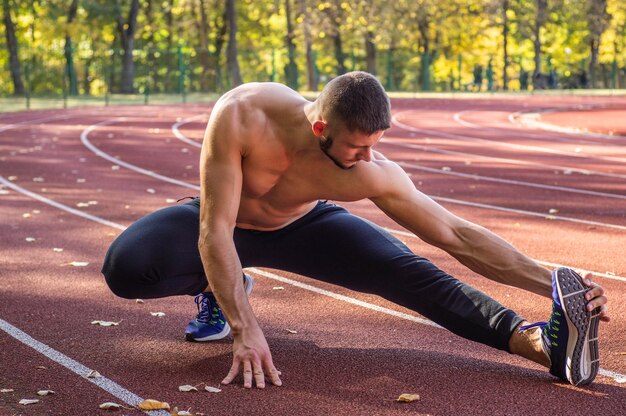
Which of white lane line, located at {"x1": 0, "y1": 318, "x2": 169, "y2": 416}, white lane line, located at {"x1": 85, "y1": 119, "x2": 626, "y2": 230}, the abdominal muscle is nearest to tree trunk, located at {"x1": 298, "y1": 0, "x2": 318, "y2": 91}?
white lane line, located at {"x1": 85, "y1": 119, "x2": 626, "y2": 230}

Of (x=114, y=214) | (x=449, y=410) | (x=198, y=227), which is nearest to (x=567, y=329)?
(x=449, y=410)

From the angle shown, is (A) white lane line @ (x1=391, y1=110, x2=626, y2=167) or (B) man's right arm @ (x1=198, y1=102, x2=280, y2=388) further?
(A) white lane line @ (x1=391, y1=110, x2=626, y2=167)

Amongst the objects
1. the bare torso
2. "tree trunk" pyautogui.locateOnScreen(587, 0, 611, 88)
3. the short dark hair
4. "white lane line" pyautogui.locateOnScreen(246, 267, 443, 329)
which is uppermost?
"tree trunk" pyautogui.locateOnScreen(587, 0, 611, 88)

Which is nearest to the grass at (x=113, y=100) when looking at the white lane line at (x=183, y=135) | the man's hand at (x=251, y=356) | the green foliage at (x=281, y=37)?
the green foliage at (x=281, y=37)

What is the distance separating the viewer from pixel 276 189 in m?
4.19

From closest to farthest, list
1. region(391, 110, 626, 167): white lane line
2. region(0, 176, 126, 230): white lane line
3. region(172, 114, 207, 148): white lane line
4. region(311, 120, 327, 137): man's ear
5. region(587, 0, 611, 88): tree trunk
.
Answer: region(311, 120, 327, 137): man's ear
region(0, 176, 126, 230): white lane line
region(391, 110, 626, 167): white lane line
region(172, 114, 207, 148): white lane line
region(587, 0, 611, 88): tree trunk

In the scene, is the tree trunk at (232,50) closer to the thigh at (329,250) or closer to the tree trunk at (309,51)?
the tree trunk at (309,51)

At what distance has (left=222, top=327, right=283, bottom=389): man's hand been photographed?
151 inches

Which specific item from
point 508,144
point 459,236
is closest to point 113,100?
point 508,144

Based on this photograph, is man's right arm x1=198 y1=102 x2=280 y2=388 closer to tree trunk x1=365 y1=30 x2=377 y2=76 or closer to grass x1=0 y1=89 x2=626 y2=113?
grass x1=0 y1=89 x2=626 y2=113

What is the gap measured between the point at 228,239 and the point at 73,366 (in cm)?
100

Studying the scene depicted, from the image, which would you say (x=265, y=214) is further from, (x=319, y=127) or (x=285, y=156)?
(x=319, y=127)

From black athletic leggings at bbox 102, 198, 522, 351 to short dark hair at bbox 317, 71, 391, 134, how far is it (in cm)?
91

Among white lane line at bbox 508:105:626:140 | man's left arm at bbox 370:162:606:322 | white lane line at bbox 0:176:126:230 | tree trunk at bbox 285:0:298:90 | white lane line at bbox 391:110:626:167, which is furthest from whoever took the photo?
tree trunk at bbox 285:0:298:90
